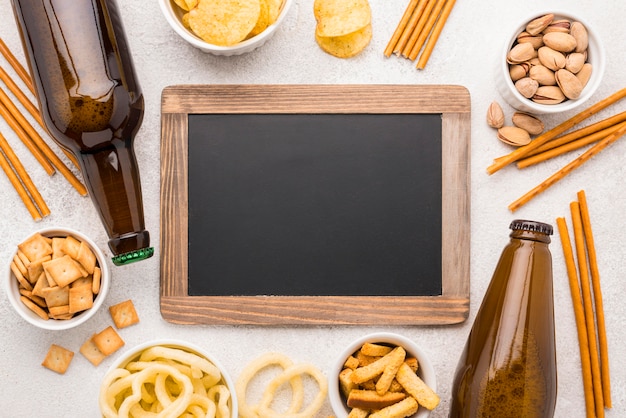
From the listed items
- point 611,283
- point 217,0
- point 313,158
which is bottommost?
point 611,283

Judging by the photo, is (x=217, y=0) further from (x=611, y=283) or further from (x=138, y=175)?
(x=611, y=283)

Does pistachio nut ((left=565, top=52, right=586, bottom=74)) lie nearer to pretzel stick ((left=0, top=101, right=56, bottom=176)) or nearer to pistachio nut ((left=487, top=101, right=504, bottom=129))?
pistachio nut ((left=487, top=101, right=504, bottom=129))

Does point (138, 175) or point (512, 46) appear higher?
point (512, 46)

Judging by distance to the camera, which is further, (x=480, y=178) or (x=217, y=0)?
(x=480, y=178)

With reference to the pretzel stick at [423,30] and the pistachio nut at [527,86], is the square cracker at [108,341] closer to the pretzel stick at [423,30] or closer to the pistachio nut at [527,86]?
the pretzel stick at [423,30]

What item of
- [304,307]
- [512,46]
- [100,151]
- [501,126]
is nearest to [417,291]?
[304,307]
